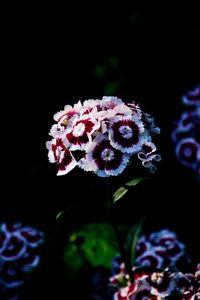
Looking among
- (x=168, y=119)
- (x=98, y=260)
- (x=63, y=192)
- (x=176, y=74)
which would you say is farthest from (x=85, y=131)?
(x=176, y=74)

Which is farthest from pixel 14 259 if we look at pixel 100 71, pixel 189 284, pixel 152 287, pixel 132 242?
pixel 100 71

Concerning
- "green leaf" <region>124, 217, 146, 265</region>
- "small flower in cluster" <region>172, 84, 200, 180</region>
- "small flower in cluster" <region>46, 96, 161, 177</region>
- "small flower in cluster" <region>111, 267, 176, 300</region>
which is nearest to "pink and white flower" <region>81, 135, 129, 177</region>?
"small flower in cluster" <region>46, 96, 161, 177</region>

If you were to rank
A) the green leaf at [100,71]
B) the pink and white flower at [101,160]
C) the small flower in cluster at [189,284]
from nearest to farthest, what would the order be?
the pink and white flower at [101,160], the small flower in cluster at [189,284], the green leaf at [100,71]

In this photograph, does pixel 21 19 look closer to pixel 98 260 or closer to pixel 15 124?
pixel 15 124

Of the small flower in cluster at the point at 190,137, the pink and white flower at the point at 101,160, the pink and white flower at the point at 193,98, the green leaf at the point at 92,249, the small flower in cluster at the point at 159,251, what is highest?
the pink and white flower at the point at 193,98

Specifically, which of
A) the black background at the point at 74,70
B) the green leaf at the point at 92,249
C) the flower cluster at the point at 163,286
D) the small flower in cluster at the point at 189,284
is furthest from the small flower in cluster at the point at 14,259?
the black background at the point at 74,70

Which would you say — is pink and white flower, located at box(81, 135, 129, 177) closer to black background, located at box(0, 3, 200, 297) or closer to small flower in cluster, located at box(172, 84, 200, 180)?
small flower in cluster, located at box(172, 84, 200, 180)

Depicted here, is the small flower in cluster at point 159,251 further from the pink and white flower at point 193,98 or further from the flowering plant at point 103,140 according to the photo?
the pink and white flower at point 193,98
